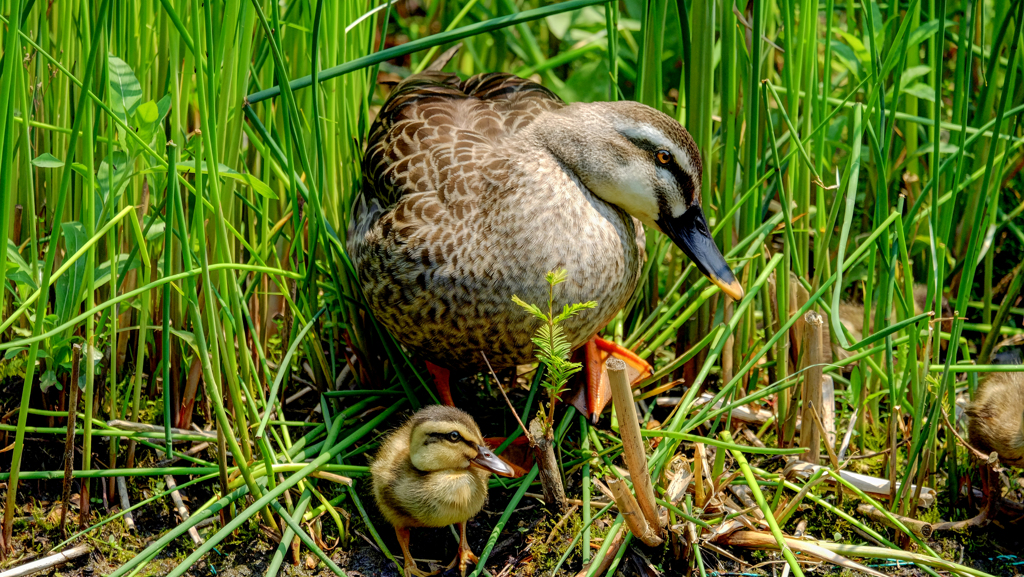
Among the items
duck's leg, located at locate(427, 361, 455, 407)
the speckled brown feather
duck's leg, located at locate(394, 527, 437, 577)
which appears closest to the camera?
duck's leg, located at locate(394, 527, 437, 577)

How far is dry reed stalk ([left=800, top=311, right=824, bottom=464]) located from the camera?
245 centimetres

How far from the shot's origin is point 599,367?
2900 mm

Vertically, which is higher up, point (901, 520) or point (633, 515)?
point (633, 515)

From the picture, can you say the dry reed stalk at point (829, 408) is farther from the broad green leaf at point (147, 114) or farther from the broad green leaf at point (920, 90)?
the broad green leaf at point (147, 114)

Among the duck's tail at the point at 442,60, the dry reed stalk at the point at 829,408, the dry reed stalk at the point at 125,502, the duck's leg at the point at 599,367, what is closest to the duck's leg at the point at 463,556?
the duck's leg at the point at 599,367

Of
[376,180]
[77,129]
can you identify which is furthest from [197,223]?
[376,180]

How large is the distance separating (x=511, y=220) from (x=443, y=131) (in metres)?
0.47

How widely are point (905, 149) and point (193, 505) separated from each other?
2.76m

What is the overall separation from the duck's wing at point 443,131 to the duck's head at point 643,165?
20 cm

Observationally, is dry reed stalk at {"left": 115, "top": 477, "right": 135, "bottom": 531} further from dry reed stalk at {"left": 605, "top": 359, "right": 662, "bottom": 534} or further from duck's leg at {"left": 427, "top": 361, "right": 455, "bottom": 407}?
dry reed stalk at {"left": 605, "top": 359, "right": 662, "bottom": 534}

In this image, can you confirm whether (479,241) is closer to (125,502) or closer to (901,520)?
(125,502)

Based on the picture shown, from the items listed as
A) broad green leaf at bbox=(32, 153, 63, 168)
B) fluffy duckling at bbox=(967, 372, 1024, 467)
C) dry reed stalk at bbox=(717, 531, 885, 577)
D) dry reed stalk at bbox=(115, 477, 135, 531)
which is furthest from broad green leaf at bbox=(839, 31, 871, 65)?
dry reed stalk at bbox=(115, 477, 135, 531)

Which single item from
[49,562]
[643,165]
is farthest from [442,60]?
[49,562]

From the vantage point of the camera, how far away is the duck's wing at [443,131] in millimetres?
2623
